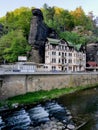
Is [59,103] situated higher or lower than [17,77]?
lower

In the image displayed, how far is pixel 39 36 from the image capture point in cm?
9344

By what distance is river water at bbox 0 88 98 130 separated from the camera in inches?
1624

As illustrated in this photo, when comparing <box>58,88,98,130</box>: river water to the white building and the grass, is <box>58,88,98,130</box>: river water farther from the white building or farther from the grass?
the white building

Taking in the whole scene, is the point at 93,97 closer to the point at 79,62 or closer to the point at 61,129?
the point at 61,129

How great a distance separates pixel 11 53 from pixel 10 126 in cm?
5166

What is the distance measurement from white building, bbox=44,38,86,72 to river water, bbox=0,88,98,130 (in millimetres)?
30524

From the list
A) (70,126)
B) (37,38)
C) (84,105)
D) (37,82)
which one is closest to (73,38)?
(37,38)

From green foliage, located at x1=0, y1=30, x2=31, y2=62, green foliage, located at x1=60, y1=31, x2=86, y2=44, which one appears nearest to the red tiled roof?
green foliage, located at x1=60, y1=31, x2=86, y2=44

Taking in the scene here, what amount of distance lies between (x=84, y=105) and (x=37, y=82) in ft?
52.5

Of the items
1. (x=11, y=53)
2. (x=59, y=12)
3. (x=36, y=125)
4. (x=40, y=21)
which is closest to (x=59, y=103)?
(x=36, y=125)

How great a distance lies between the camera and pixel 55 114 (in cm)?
4812

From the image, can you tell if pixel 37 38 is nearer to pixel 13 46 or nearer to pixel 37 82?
pixel 13 46

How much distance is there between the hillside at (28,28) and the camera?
90000mm

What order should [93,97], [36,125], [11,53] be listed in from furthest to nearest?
1. [11,53]
2. [93,97]
3. [36,125]
